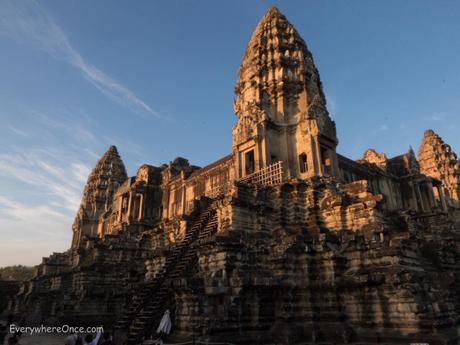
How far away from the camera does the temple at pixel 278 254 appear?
14.0 meters

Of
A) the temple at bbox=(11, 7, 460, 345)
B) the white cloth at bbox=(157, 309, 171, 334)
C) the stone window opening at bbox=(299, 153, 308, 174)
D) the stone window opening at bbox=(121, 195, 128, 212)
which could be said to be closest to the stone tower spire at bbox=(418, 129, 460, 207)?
the temple at bbox=(11, 7, 460, 345)

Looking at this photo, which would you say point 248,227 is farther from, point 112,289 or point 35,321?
point 35,321

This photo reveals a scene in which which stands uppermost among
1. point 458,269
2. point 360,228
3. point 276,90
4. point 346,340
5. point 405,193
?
point 276,90

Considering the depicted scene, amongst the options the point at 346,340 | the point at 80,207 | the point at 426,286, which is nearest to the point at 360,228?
the point at 426,286

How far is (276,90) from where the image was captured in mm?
25016

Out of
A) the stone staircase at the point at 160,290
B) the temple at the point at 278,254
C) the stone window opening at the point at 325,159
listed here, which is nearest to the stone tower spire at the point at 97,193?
the temple at the point at 278,254

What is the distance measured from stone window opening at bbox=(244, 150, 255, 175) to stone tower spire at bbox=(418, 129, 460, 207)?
3853 centimetres

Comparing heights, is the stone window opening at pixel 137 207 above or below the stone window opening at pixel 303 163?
above

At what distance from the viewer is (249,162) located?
81.4 ft

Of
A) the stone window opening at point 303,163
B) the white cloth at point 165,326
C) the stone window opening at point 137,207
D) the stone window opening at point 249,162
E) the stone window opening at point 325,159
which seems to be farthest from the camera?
the stone window opening at point 137,207

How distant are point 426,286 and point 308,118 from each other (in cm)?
1261

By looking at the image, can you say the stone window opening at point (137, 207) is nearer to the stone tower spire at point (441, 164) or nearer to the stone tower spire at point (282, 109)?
the stone tower spire at point (282, 109)

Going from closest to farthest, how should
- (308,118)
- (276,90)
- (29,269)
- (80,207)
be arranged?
(308,118)
(276,90)
(80,207)
(29,269)

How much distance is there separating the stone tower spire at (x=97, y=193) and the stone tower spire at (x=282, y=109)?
37649mm
